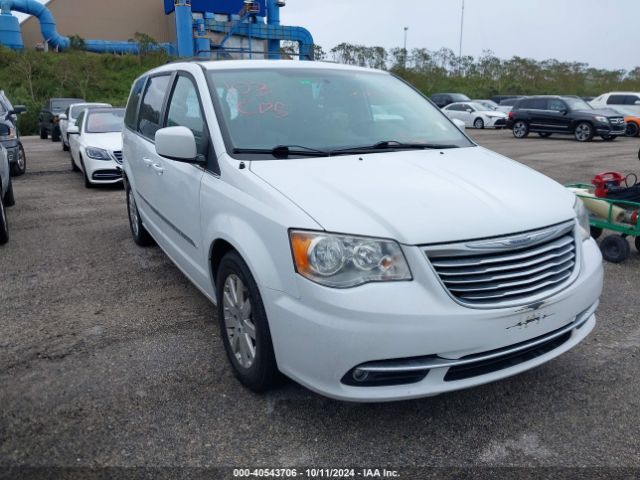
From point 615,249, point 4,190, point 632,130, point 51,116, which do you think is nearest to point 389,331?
point 615,249

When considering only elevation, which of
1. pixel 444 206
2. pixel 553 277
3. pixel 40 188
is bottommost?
pixel 40 188

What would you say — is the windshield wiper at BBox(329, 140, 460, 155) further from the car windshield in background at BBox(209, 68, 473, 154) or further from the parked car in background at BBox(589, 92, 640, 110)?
the parked car in background at BBox(589, 92, 640, 110)

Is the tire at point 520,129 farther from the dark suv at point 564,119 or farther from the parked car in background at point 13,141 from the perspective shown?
the parked car in background at point 13,141

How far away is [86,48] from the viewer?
4619cm

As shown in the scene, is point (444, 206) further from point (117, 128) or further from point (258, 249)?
point (117, 128)

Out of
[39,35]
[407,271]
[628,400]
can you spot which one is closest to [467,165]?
[407,271]

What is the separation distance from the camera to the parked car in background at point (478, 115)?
26.2m

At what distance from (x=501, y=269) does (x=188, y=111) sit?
2.39 m

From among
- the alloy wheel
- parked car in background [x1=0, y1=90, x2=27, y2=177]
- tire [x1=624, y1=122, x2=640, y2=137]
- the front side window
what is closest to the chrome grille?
the alloy wheel

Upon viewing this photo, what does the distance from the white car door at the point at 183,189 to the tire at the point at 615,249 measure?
4031 millimetres

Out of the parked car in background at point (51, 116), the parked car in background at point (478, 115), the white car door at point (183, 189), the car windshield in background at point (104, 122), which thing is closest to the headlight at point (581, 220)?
the white car door at point (183, 189)

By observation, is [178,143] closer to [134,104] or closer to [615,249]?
[134,104]

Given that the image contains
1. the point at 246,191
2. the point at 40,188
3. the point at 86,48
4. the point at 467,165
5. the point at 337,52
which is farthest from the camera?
the point at 337,52

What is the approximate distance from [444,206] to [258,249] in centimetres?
91
